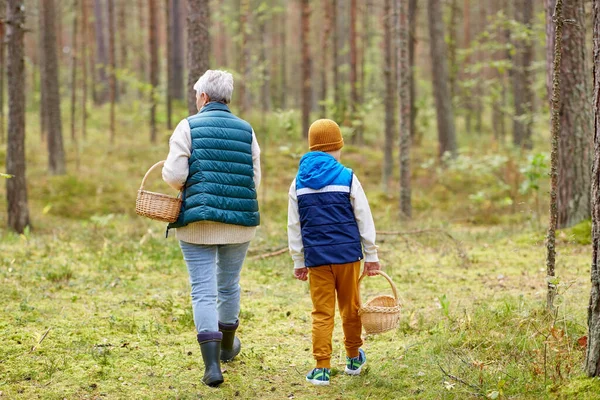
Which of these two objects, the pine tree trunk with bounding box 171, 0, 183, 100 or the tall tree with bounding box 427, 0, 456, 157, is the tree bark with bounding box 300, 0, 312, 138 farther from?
the pine tree trunk with bounding box 171, 0, 183, 100

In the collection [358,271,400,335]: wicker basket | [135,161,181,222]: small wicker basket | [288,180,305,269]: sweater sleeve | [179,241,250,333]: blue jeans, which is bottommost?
[358,271,400,335]: wicker basket

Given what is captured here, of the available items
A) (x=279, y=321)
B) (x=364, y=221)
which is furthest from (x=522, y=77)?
(x=364, y=221)

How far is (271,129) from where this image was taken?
23.2m

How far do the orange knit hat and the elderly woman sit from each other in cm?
53

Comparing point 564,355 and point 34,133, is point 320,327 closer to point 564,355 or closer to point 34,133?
point 564,355

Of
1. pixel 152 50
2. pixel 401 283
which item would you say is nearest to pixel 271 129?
pixel 152 50

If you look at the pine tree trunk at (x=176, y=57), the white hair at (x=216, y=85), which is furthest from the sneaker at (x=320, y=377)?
the pine tree trunk at (x=176, y=57)

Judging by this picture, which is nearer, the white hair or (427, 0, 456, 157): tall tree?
the white hair

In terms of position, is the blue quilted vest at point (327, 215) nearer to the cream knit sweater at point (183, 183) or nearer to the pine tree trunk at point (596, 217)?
the cream knit sweater at point (183, 183)

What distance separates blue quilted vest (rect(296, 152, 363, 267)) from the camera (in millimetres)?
4500

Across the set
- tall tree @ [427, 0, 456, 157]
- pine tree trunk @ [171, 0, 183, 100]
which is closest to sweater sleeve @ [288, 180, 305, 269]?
tall tree @ [427, 0, 456, 157]

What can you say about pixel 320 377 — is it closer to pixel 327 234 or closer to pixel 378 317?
pixel 378 317

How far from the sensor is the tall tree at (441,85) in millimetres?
19422

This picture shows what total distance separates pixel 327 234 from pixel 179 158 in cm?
121
